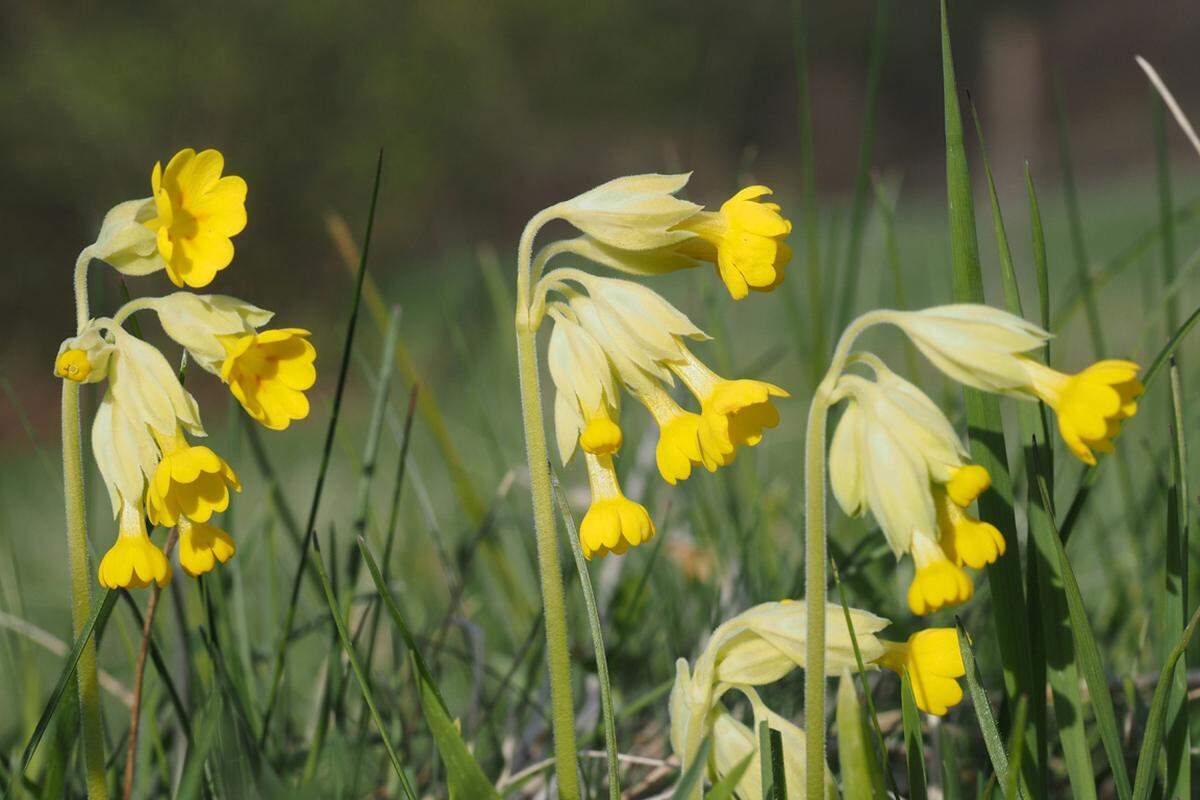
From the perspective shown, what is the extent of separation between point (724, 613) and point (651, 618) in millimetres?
269

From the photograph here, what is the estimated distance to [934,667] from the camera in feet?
3.01

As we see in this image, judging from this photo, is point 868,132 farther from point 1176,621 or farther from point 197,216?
point 197,216

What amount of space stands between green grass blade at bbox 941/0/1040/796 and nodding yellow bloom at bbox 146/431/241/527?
58 cm

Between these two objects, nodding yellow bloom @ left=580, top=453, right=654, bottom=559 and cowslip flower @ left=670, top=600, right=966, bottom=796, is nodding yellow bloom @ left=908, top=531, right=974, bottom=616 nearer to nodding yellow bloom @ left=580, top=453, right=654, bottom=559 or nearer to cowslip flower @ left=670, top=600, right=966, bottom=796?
cowslip flower @ left=670, top=600, right=966, bottom=796

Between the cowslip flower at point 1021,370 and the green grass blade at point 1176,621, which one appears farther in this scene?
the green grass blade at point 1176,621

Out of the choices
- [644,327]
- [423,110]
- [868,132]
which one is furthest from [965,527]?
[423,110]

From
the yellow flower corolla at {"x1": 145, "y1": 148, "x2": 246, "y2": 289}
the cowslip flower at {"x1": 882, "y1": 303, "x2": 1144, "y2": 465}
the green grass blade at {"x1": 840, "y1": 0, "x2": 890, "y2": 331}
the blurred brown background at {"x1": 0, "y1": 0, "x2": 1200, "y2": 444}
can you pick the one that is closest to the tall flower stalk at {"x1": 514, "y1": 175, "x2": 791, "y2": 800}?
the cowslip flower at {"x1": 882, "y1": 303, "x2": 1144, "y2": 465}

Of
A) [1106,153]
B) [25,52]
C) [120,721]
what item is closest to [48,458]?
[120,721]

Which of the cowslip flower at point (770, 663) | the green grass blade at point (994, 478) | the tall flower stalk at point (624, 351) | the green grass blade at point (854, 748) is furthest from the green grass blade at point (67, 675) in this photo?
the green grass blade at point (994, 478)

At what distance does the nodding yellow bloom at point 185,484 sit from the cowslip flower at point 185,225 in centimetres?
13

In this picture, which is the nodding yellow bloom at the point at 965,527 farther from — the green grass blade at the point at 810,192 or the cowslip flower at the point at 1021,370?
the green grass blade at the point at 810,192

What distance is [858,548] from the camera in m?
1.28

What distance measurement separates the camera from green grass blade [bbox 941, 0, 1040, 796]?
987 millimetres

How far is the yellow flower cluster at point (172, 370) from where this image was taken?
3.08 feet
